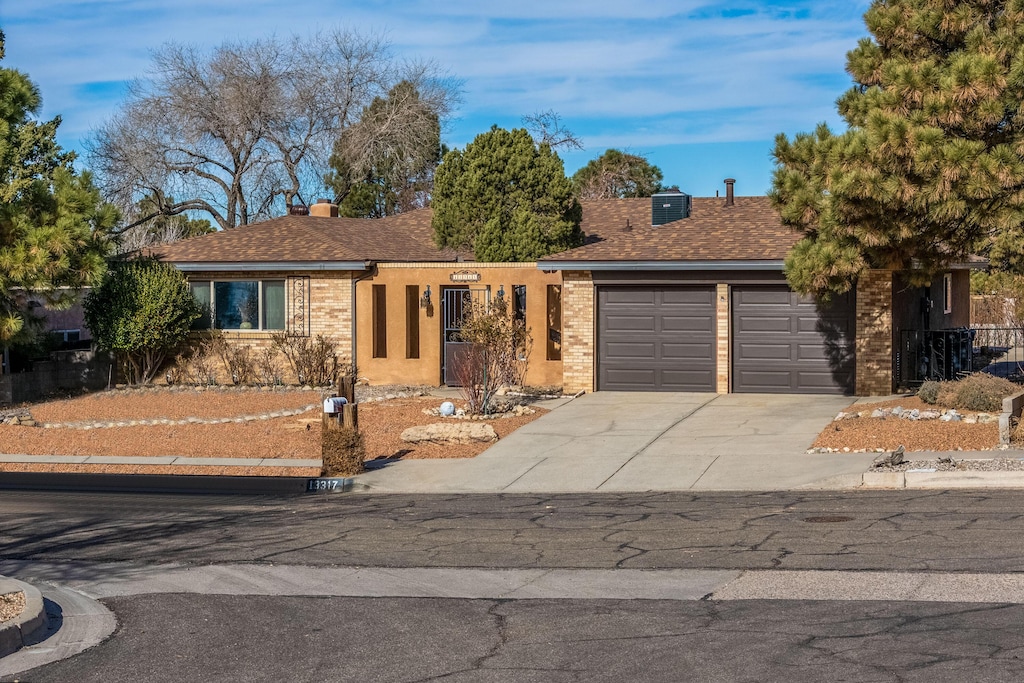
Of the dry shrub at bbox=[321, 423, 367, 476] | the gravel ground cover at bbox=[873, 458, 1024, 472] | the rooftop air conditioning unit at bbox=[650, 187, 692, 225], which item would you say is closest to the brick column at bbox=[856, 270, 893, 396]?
the rooftop air conditioning unit at bbox=[650, 187, 692, 225]

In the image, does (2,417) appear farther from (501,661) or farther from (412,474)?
(501,661)

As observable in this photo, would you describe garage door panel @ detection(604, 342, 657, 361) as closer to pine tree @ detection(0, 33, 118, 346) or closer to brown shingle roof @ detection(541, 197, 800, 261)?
brown shingle roof @ detection(541, 197, 800, 261)

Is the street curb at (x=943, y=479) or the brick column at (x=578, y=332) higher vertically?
the brick column at (x=578, y=332)

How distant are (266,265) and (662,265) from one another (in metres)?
8.98

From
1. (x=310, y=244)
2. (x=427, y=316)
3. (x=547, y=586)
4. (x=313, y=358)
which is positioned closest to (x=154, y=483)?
(x=547, y=586)

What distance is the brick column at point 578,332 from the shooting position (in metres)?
25.0

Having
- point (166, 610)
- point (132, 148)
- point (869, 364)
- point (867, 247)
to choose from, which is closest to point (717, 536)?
point (166, 610)

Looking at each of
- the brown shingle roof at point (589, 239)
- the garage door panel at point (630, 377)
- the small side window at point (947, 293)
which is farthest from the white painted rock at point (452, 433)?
the small side window at point (947, 293)

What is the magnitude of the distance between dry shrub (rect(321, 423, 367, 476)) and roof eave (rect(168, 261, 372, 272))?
35.7 feet

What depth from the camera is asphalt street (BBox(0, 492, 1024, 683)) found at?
7.49m

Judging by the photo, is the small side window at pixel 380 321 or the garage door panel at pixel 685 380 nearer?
the garage door panel at pixel 685 380

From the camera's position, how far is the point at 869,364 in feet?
76.4

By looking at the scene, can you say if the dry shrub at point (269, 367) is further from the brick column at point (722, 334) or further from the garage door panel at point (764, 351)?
the garage door panel at point (764, 351)

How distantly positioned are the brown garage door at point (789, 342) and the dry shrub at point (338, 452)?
1032cm
